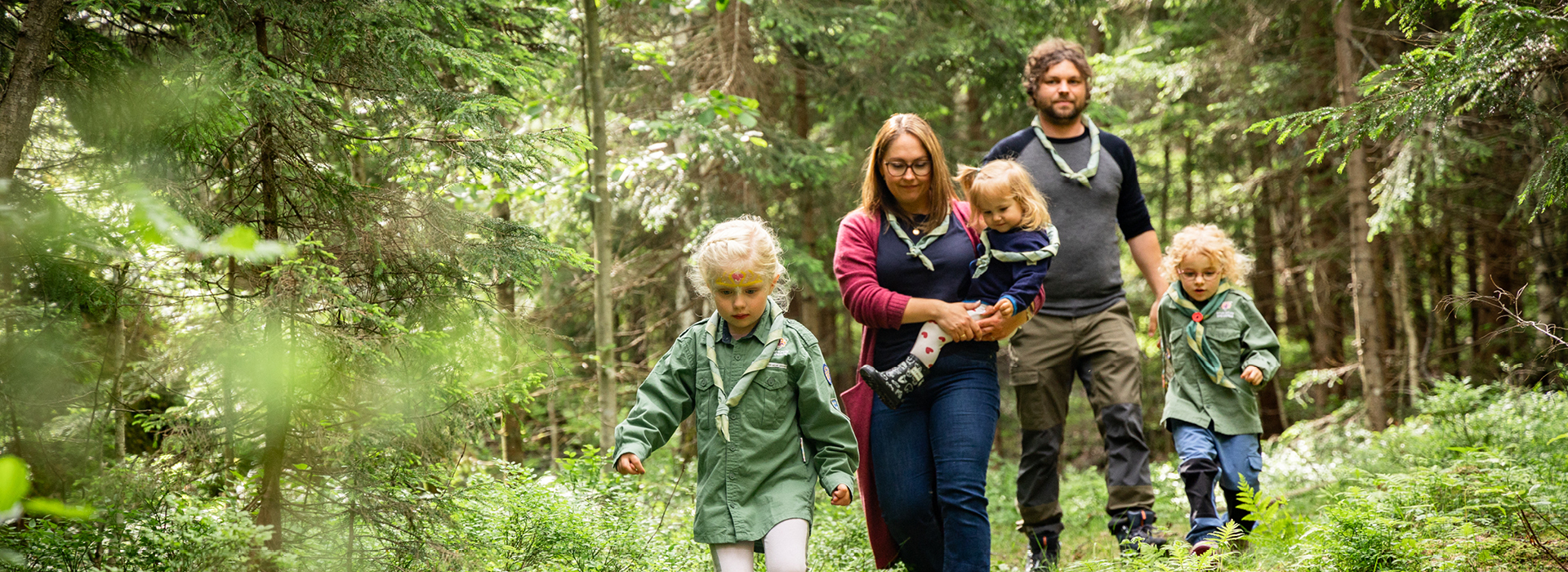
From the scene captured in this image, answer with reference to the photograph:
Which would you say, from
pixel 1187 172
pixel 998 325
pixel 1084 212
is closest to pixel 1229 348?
pixel 1084 212

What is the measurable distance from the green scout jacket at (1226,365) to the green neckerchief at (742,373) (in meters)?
2.52

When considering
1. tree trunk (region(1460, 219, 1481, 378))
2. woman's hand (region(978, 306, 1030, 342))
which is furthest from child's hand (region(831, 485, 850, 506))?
tree trunk (region(1460, 219, 1481, 378))

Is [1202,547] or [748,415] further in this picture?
[1202,547]

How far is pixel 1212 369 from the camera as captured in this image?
5.05 metres

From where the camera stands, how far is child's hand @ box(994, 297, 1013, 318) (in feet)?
13.6

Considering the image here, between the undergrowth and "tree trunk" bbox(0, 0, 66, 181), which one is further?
the undergrowth

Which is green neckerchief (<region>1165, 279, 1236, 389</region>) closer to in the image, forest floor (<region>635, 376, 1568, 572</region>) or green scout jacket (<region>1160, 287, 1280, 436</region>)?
green scout jacket (<region>1160, 287, 1280, 436</region>)

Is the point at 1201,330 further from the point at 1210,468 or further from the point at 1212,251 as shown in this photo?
the point at 1210,468

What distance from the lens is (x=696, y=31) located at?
10.2 meters

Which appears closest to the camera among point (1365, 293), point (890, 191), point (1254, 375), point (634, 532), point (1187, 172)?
point (890, 191)

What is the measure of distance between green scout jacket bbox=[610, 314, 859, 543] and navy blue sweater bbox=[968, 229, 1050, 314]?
0.91 m

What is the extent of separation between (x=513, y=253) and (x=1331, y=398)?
1536cm

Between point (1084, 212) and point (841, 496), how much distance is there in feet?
8.20

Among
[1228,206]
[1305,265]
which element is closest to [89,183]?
[1305,265]
